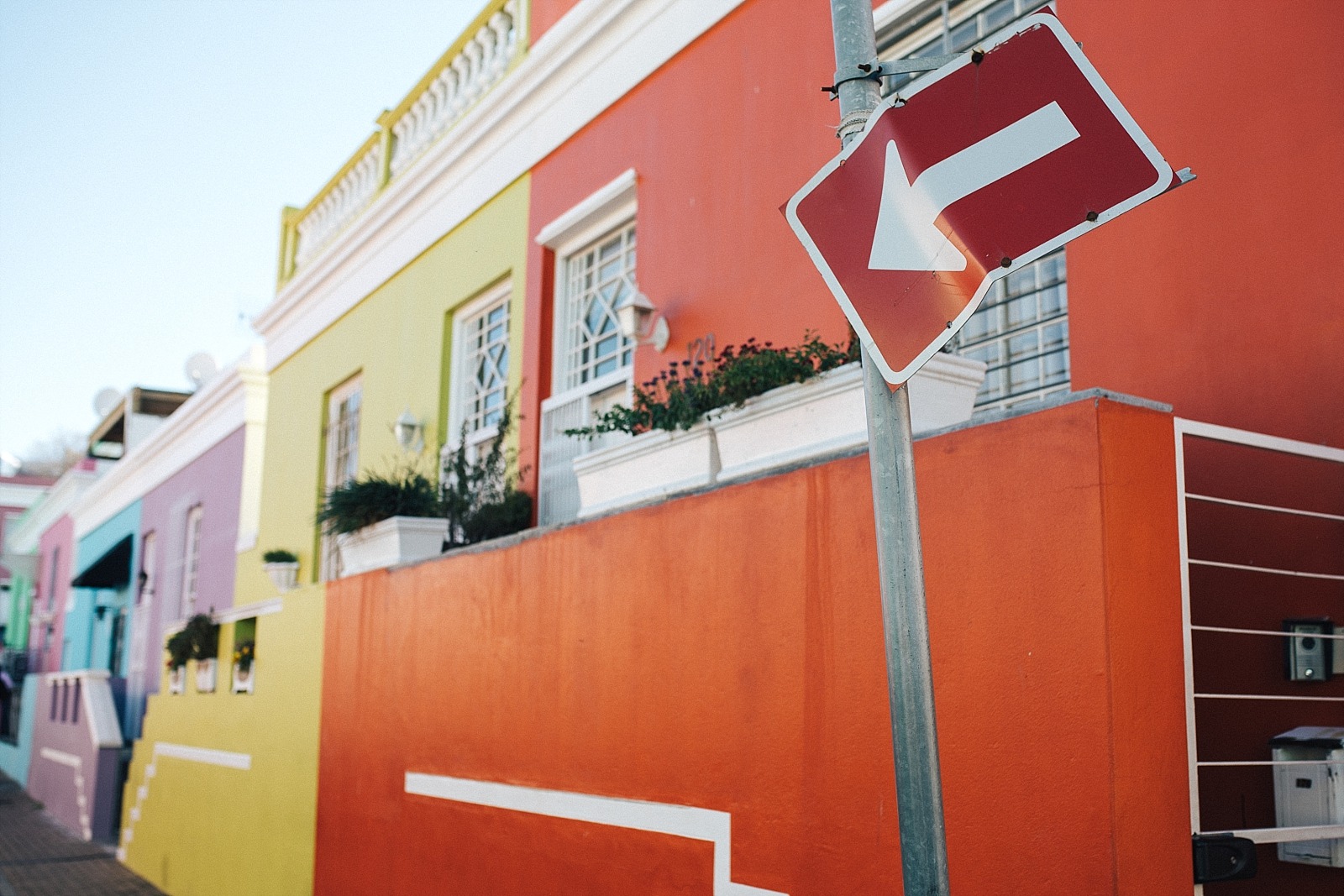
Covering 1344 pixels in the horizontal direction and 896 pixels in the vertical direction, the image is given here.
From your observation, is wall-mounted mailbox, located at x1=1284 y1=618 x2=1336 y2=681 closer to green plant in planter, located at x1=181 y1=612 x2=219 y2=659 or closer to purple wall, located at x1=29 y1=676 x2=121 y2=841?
green plant in planter, located at x1=181 y1=612 x2=219 y2=659

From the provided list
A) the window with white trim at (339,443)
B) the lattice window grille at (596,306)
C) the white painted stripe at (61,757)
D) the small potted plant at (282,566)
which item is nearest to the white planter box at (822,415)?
the lattice window grille at (596,306)

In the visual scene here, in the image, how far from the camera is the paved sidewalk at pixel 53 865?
39.3 feet

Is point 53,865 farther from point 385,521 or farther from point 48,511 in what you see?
point 48,511

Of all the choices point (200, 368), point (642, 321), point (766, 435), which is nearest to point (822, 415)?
point (766, 435)

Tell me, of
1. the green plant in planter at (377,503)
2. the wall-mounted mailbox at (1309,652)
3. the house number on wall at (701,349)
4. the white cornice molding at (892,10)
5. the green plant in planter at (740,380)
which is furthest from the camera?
the green plant in planter at (377,503)

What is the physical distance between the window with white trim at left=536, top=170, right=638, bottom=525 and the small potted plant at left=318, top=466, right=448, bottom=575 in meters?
0.84

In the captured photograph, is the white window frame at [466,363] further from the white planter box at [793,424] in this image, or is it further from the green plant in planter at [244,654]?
the white planter box at [793,424]

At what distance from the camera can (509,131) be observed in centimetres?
934

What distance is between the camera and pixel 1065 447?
3.19m

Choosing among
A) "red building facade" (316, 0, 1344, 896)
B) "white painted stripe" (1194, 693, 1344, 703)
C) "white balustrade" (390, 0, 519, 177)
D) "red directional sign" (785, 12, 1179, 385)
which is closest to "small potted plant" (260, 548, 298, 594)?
"white balustrade" (390, 0, 519, 177)

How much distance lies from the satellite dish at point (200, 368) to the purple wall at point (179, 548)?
109 inches

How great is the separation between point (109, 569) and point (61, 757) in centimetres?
383

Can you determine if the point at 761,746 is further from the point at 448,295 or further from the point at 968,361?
the point at 448,295

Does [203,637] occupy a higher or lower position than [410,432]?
lower
